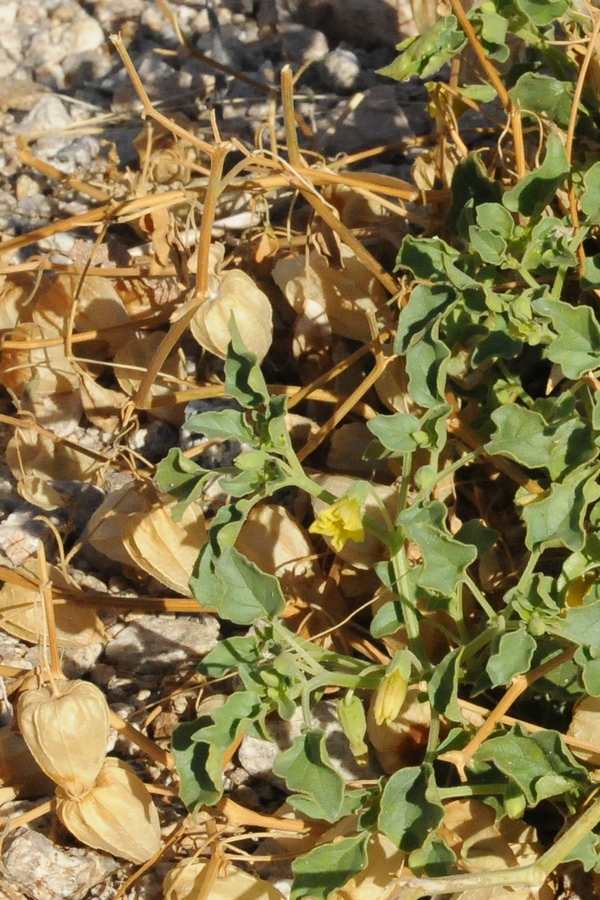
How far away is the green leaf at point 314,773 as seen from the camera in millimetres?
1031

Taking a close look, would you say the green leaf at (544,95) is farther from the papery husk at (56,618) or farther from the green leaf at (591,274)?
the papery husk at (56,618)

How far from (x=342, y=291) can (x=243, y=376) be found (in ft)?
1.45

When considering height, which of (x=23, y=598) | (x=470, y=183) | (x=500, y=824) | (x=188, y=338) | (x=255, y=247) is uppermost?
(x=470, y=183)

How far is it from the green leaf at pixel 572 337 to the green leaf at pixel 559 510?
12 centimetres

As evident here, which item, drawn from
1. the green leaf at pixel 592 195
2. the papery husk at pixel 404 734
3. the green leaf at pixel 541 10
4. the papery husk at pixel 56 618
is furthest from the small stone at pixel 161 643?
the green leaf at pixel 541 10

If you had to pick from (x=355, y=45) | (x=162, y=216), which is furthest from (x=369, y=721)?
(x=355, y=45)

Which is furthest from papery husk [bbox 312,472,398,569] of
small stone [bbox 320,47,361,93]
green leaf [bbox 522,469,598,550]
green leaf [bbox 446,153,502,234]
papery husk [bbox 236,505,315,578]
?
small stone [bbox 320,47,361,93]

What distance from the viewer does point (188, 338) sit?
1.83 m

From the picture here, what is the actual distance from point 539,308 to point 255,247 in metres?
0.68

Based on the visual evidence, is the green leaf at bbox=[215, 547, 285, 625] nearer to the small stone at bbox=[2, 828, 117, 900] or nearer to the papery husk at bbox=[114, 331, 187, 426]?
the small stone at bbox=[2, 828, 117, 900]

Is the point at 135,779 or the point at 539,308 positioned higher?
the point at 539,308

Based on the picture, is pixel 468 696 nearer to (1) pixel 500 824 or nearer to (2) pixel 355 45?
(1) pixel 500 824

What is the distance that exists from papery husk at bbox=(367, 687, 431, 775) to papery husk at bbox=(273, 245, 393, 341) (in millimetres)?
562

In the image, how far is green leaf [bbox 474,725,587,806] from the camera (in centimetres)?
109
